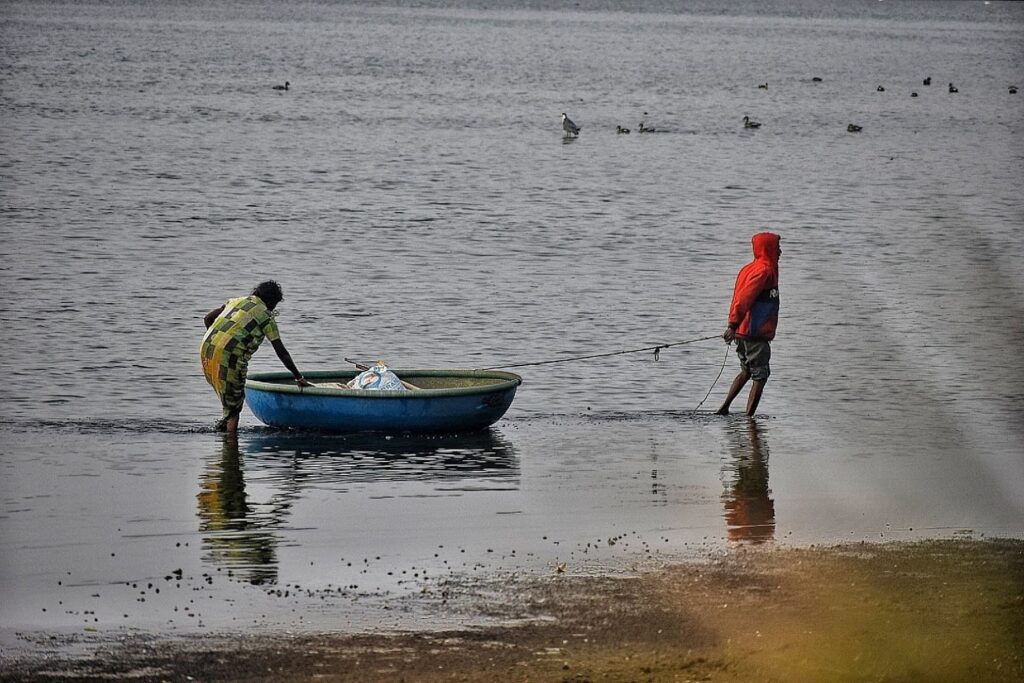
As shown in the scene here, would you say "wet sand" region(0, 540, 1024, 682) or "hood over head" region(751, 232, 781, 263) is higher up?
"hood over head" region(751, 232, 781, 263)

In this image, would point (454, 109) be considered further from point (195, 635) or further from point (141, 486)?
point (195, 635)

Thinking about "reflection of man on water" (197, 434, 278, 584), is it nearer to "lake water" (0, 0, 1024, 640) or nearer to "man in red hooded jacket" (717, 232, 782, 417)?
"lake water" (0, 0, 1024, 640)

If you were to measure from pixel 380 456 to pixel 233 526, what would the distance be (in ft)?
9.60

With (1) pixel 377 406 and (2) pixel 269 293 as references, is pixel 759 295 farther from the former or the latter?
(2) pixel 269 293

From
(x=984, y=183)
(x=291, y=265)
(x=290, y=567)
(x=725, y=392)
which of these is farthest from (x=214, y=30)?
(x=290, y=567)

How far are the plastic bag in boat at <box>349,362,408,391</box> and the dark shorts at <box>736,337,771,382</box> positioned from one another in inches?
139

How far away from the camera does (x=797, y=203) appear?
42.6 meters

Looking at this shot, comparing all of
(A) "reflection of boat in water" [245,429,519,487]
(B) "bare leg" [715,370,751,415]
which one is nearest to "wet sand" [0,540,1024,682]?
(A) "reflection of boat in water" [245,429,519,487]

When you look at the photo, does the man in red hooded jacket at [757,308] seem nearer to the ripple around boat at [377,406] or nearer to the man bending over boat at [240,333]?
the ripple around boat at [377,406]

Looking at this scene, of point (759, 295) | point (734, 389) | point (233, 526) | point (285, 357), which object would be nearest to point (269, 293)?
point (285, 357)

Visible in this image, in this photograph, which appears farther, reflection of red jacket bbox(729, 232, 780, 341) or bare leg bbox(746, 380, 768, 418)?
bare leg bbox(746, 380, 768, 418)

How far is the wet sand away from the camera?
975 cm

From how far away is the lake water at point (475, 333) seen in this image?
42.7 ft

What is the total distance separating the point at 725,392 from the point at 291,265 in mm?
12152
